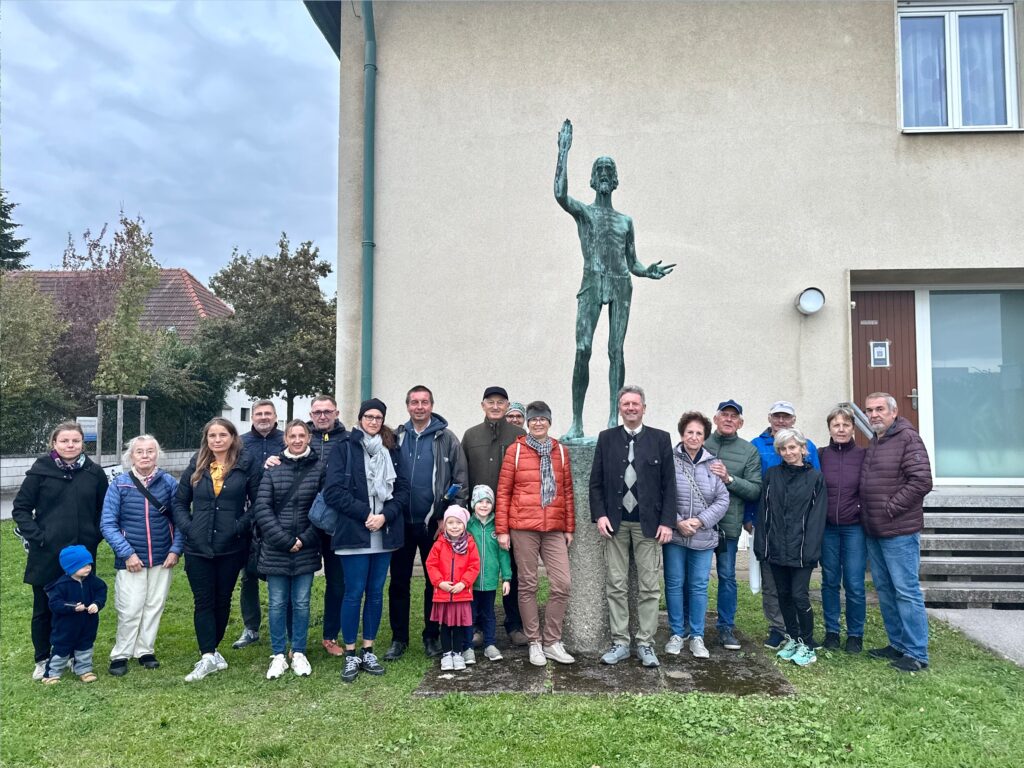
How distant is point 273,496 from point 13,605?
393 cm

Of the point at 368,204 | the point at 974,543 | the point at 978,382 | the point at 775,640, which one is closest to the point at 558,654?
the point at 775,640

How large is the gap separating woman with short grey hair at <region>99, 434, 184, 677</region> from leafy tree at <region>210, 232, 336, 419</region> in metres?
11.5

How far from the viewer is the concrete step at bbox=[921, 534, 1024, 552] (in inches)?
267

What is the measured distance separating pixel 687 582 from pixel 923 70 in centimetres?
718

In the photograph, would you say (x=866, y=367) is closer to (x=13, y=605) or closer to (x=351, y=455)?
(x=351, y=455)


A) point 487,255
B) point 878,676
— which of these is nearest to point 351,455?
point 878,676

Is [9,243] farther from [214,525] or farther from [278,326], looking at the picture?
[214,525]

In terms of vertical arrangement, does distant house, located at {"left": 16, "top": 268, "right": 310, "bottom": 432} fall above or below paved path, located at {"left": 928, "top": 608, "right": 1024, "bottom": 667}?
above

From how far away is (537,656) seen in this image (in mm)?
4680

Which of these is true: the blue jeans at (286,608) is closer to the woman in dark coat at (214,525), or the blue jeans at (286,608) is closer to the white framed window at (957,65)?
the woman in dark coat at (214,525)

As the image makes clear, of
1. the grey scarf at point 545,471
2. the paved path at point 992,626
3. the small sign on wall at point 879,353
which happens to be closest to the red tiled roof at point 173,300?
the small sign on wall at point 879,353

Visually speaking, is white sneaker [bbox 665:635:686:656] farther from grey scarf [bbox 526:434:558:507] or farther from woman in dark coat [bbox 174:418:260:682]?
woman in dark coat [bbox 174:418:260:682]

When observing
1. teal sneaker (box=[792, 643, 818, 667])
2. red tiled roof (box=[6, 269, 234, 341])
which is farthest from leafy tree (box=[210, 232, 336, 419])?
teal sneaker (box=[792, 643, 818, 667])

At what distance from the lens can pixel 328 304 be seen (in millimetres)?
17328
